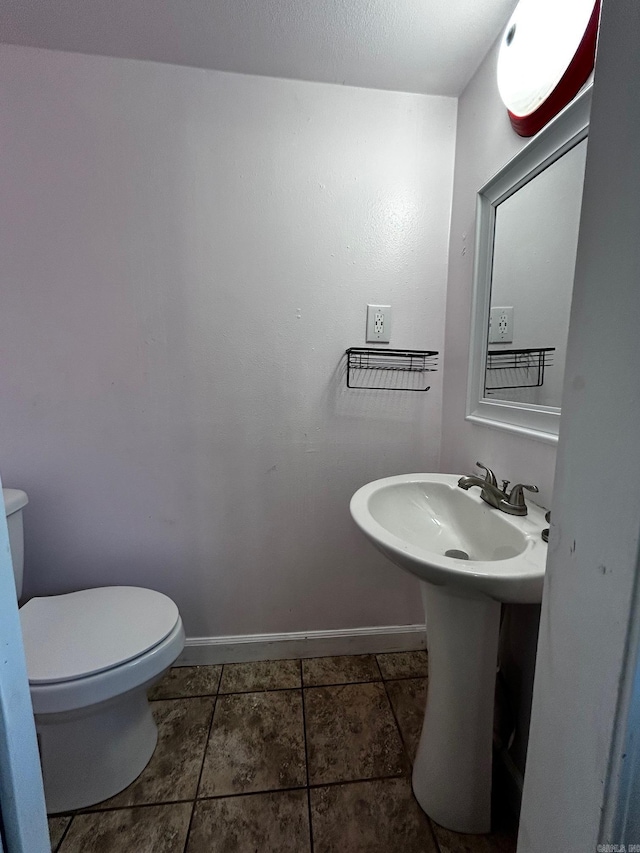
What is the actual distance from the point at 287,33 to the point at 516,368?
1.15m

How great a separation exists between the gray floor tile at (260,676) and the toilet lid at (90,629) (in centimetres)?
46

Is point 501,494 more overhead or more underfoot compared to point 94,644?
more overhead

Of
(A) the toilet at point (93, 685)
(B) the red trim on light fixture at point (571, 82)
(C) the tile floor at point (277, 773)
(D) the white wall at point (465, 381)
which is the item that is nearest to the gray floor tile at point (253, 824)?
(C) the tile floor at point (277, 773)

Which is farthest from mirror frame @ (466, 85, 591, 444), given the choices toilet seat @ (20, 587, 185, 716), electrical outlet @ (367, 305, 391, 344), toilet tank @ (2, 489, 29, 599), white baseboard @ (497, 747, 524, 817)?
toilet tank @ (2, 489, 29, 599)

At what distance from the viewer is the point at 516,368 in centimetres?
91

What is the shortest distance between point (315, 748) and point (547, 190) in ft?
5.47

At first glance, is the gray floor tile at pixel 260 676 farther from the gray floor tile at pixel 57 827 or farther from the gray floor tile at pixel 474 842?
the gray floor tile at pixel 474 842

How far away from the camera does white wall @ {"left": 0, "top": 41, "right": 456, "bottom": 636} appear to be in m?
1.04

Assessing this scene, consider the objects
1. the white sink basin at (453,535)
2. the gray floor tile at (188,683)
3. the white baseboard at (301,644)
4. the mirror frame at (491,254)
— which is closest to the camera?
the white sink basin at (453,535)

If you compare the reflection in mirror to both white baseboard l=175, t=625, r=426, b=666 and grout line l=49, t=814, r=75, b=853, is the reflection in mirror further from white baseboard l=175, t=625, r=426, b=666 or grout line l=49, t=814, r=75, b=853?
grout line l=49, t=814, r=75, b=853

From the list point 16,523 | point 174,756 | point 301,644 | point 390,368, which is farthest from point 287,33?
point 174,756

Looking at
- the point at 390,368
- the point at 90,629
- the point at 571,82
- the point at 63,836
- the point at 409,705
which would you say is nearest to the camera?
the point at 571,82

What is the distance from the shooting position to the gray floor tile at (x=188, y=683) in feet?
3.79

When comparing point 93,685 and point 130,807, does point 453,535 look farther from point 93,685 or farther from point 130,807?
point 130,807
